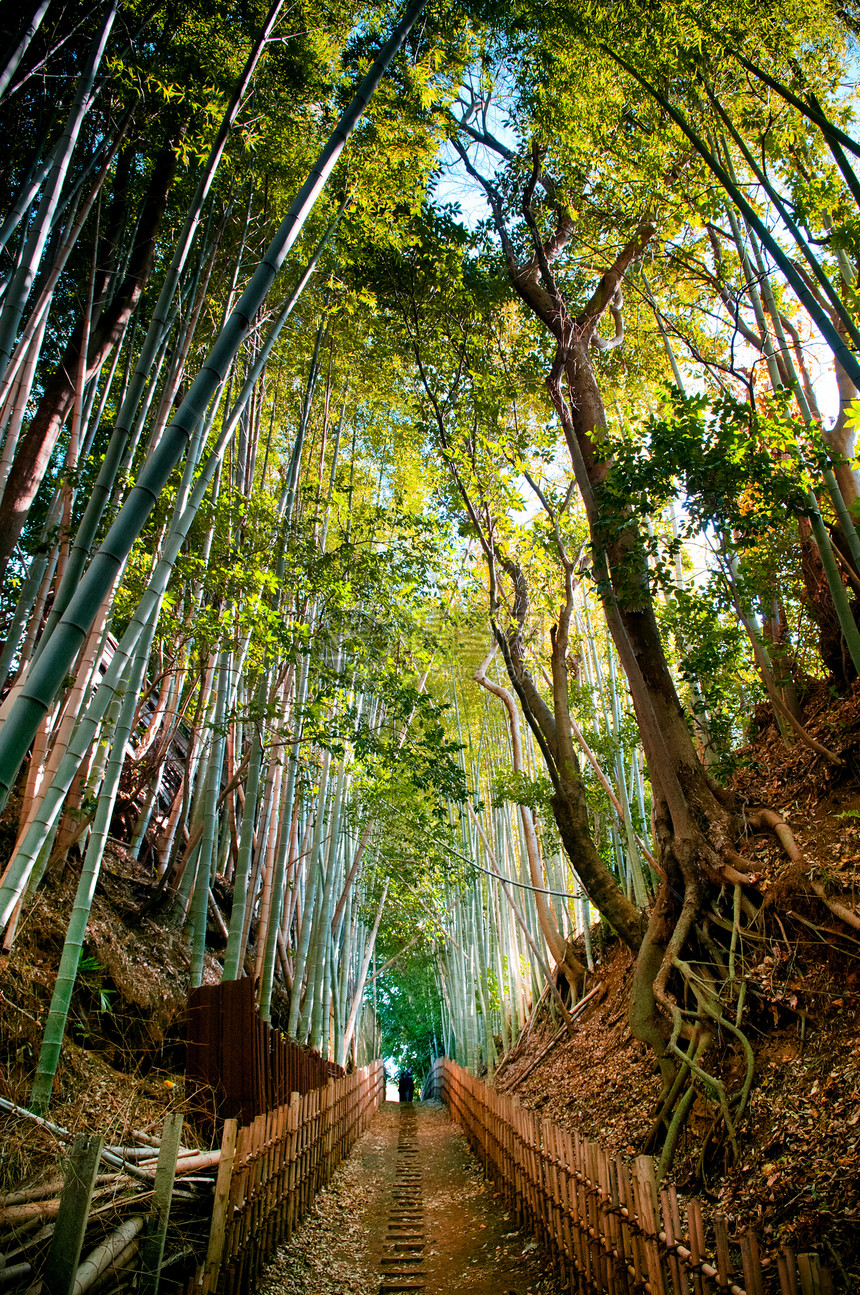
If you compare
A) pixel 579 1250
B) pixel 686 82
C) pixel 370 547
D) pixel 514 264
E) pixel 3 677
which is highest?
pixel 686 82

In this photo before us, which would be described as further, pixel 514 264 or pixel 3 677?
pixel 514 264

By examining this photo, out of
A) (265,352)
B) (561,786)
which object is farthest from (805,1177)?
(265,352)

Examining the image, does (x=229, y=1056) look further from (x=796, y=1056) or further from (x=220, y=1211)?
(x=796, y=1056)

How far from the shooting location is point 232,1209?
111 inches

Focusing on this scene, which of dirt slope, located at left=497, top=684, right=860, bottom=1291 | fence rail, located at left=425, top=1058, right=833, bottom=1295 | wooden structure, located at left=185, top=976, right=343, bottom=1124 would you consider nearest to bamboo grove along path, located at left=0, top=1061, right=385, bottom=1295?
wooden structure, located at left=185, top=976, right=343, bottom=1124

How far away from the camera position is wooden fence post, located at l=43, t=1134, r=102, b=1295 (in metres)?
1.66

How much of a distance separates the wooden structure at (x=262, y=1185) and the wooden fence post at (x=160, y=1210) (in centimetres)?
38

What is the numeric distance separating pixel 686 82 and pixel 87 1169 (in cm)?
677

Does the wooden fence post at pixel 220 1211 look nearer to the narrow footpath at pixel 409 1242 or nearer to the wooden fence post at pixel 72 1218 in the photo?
the narrow footpath at pixel 409 1242

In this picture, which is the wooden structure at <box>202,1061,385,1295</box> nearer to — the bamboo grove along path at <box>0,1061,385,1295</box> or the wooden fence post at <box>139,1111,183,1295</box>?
the bamboo grove along path at <box>0,1061,385,1295</box>

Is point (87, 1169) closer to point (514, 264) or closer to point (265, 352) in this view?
point (265, 352)

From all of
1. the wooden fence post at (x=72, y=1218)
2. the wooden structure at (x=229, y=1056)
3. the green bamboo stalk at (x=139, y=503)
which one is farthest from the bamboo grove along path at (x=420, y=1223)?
the green bamboo stalk at (x=139, y=503)

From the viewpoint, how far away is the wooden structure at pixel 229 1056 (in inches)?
147

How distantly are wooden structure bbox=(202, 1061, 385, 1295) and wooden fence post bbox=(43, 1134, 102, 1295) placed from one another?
99 centimetres
